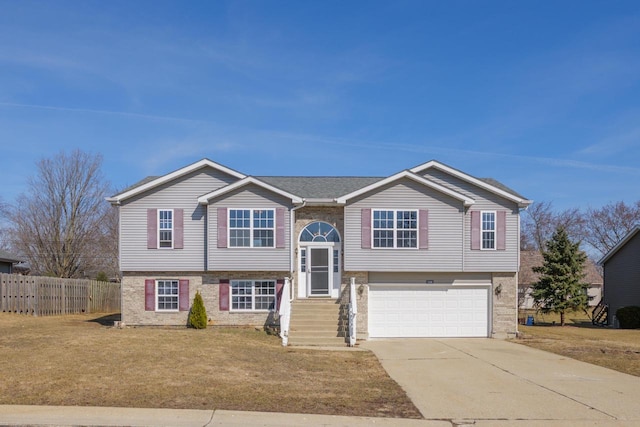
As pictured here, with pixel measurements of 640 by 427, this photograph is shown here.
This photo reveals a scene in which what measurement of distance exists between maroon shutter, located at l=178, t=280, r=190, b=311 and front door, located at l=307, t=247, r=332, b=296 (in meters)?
4.68

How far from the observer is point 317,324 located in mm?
22156

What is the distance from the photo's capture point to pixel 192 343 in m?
17.4

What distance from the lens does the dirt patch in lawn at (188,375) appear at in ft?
34.2

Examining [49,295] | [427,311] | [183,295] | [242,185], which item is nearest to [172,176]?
[242,185]

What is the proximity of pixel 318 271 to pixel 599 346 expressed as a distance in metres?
10.3

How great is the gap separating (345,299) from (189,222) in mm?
6643

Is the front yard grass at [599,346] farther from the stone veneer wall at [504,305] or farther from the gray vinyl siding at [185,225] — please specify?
the gray vinyl siding at [185,225]

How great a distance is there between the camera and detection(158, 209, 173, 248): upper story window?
934 inches

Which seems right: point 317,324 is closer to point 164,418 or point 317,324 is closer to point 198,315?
point 198,315

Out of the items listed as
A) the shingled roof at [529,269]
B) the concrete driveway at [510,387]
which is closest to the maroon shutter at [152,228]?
the concrete driveway at [510,387]

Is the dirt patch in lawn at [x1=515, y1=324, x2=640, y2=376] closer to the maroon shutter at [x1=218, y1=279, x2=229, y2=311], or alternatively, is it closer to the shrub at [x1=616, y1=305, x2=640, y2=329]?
the shrub at [x1=616, y1=305, x2=640, y2=329]

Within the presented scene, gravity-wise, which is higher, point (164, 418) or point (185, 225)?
point (185, 225)

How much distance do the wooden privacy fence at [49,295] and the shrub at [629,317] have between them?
2714cm

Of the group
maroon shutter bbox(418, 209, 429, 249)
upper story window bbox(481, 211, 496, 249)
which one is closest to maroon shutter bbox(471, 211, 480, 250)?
upper story window bbox(481, 211, 496, 249)
